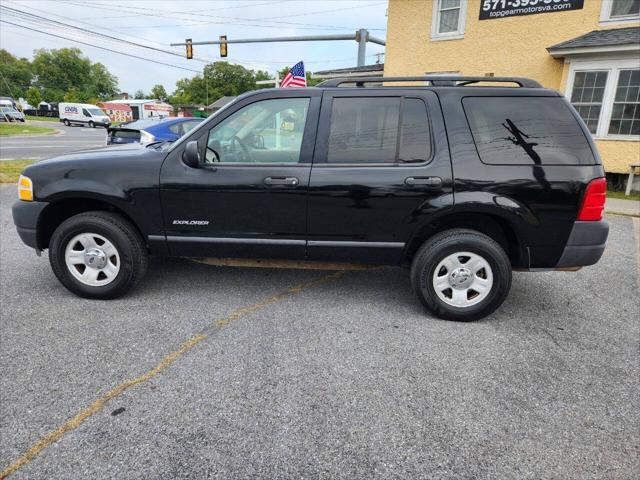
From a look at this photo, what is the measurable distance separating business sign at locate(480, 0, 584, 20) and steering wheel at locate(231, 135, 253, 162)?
37.3ft

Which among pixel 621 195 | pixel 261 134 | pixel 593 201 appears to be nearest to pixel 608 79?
pixel 621 195

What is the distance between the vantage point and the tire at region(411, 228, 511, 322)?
11.4 feet

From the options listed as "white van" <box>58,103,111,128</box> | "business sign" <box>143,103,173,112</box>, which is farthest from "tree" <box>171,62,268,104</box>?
"white van" <box>58,103,111,128</box>

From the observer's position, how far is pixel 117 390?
259cm

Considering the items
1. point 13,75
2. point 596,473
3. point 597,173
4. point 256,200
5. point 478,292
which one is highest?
point 13,75

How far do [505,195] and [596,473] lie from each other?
77.2 inches

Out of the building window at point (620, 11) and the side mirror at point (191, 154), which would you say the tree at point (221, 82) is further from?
the side mirror at point (191, 154)

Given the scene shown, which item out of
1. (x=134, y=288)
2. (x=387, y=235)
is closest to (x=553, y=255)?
(x=387, y=235)

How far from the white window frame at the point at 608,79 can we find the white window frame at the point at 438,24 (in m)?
3.28

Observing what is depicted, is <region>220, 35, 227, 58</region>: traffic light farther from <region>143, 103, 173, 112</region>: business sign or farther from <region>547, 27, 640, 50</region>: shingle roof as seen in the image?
<region>143, 103, 173, 112</region>: business sign

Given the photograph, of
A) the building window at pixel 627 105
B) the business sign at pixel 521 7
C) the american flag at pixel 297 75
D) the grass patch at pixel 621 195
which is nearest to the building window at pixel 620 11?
the business sign at pixel 521 7

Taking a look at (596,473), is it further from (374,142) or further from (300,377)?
(374,142)

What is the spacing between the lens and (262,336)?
3279mm

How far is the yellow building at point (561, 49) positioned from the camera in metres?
10.6
